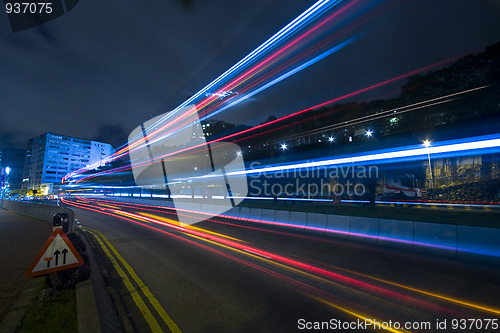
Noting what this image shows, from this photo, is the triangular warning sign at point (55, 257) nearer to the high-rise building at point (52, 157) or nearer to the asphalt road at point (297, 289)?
the asphalt road at point (297, 289)

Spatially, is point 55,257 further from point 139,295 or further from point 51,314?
point 139,295

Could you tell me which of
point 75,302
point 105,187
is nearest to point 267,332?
point 75,302

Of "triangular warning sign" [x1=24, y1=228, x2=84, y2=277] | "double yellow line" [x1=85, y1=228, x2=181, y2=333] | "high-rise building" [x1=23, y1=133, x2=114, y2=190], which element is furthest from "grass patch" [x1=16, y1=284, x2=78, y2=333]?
"high-rise building" [x1=23, y1=133, x2=114, y2=190]

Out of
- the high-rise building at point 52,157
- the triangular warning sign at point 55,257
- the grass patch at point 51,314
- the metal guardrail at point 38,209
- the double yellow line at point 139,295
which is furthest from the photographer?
the high-rise building at point 52,157

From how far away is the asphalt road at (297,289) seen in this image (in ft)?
13.1

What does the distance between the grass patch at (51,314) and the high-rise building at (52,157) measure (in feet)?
554

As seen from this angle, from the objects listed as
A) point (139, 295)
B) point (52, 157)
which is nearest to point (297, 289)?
point (139, 295)

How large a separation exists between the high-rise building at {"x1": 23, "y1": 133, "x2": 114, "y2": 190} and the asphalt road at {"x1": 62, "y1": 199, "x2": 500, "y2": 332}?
16763cm

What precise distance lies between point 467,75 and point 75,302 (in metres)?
27.2

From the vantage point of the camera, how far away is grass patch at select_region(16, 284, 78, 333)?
136 inches

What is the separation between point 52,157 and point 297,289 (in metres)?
198

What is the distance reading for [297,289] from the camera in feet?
17.4

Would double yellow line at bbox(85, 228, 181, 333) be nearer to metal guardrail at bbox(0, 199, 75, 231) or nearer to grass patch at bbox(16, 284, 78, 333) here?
grass patch at bbox(16, 284, 78, 333)

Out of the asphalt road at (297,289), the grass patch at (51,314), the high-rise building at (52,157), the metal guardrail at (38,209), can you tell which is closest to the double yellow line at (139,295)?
the asphalt road at (297,289)
